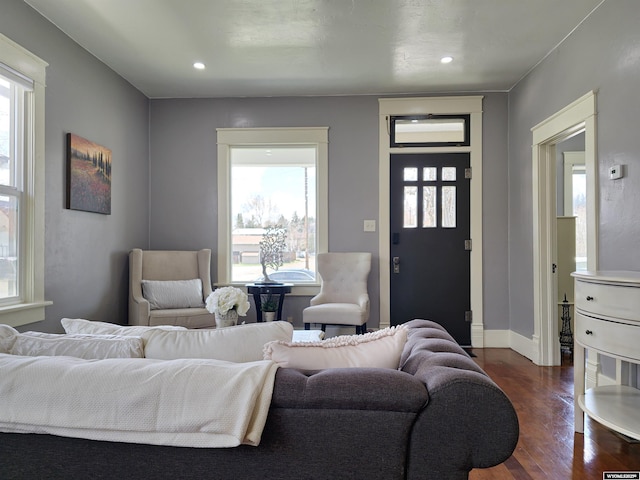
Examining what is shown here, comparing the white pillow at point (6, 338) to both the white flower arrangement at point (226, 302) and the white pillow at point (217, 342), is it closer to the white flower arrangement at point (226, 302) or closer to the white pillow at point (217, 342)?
the white pillow at point (217, 342)

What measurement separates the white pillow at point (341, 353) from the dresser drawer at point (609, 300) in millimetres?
1410

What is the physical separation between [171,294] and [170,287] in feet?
0.25

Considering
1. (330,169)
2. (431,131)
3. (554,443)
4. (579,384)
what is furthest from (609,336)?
(330,169)

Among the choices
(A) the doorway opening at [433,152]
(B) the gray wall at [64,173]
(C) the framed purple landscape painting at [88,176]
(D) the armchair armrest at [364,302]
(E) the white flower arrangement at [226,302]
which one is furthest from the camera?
(A) the doorway opening at [433,152]

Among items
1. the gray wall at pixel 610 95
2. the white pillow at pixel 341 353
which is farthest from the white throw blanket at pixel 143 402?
the gray wall at pixel 610 95

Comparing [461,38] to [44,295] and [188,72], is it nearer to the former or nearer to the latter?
[188,72]

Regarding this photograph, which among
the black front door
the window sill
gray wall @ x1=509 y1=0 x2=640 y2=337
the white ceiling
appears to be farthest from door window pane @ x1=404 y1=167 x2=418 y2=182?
the window sill

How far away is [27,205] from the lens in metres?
3.07

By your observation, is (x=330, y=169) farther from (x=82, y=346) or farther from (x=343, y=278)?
Result: (x=82, y=346)

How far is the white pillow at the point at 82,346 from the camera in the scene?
1298 mm

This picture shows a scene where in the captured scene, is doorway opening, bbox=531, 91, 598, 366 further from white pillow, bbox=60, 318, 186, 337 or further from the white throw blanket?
the white throw blanket

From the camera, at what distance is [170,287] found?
4.39 metres

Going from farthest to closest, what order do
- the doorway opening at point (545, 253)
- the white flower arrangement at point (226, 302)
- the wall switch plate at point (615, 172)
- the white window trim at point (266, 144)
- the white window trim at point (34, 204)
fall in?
the white window trim at point (266, 144) < the doorway opening at point (545, 253) < the white window trim at point (34, 204) < the white flower arrangement at point (226, 302) < the wall switch plate at point (615, 172)

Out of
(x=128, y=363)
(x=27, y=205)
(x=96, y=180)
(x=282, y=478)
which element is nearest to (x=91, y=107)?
(x=96, y=180)
